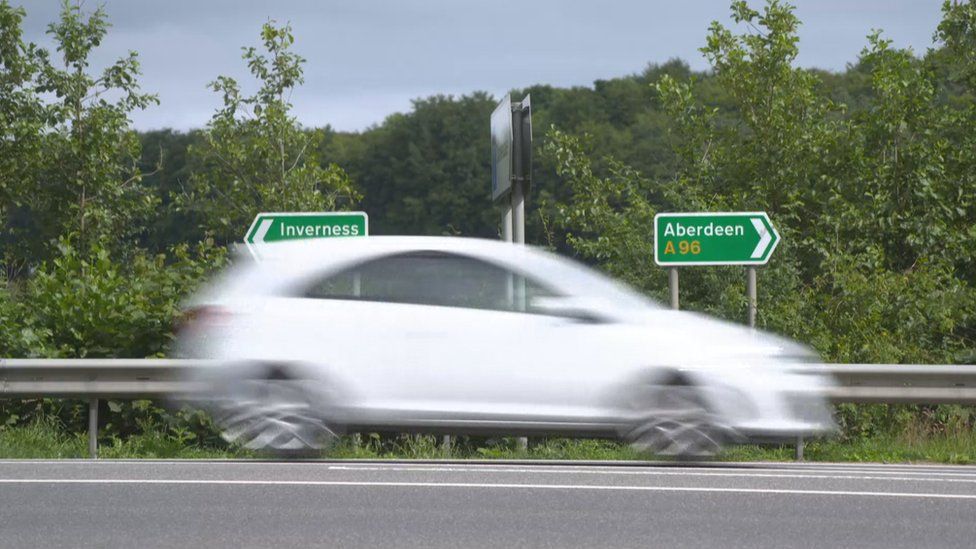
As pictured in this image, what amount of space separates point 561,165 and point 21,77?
31.7 ft

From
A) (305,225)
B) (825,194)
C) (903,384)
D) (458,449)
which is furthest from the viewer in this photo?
(825,194)

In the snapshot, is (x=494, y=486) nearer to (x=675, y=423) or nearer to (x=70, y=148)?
(x=675, y=423)

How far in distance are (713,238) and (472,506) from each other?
6.70 metres

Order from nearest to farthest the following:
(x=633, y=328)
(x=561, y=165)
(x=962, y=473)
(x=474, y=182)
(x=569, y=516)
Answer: (x=569, y=516) → (x=633, y=328) → (x=962, y=473) → (x=561, y=165) → (x=474, y=182)

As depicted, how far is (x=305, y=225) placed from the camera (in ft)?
50.8

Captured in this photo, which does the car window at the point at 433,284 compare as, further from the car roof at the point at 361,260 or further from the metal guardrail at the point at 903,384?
Result: the metal guardrail at the point at 903,384

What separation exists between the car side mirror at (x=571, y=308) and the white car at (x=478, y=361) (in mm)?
10

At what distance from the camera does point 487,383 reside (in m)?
9.76

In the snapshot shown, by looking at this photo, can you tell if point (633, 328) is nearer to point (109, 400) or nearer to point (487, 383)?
point (487, 383)

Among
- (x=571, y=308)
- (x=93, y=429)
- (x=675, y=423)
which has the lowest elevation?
(x=93, y=429)

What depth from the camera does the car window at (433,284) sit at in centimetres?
982

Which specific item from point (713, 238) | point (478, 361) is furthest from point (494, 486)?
point (713, 238)

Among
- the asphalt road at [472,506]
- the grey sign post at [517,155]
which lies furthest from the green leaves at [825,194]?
the asphalt road at [472,506]

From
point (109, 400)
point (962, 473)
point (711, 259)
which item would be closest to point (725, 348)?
point (962, 473)
